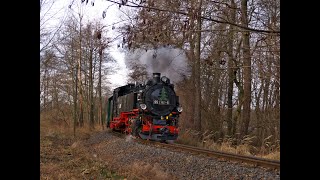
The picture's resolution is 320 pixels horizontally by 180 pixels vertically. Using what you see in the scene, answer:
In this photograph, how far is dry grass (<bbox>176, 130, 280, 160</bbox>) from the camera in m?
12.4

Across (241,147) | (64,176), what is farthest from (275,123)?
(64,176)

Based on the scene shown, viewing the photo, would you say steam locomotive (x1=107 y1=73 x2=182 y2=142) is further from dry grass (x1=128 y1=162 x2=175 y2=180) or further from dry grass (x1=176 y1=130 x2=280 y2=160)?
dry grass (x1=128 y1=162 x2=175 y2=180)

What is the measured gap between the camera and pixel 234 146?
14.8 m

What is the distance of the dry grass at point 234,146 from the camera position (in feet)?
40.7

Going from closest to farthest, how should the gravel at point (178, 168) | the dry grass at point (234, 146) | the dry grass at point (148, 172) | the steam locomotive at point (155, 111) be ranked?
the gravel at point (178, 168) < the dry grass at point (148, 172) < the dry grass at point (234, 146) < the steam locomotive at point (155, 111)

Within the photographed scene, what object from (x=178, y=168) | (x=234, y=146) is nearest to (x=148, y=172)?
(x=178, y=168)

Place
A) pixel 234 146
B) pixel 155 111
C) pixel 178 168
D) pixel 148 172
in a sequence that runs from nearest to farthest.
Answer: pixel 148 172
pixel 178 168
pixel 234 146
pixel 155 111

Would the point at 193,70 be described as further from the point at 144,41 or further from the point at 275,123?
the point at 144,41

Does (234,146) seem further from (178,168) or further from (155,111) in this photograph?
(178,168)

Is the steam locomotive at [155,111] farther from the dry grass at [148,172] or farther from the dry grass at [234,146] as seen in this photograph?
the dry grass at [148,172]

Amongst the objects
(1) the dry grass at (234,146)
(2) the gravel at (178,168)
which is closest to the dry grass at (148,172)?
(2) the gravel at (178,168)
